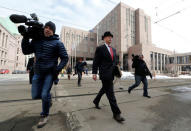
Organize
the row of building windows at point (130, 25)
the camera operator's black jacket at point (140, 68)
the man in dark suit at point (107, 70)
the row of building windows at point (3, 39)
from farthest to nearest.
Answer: the row of building windows at point (130, 25) → the row of building windows at point (3, 39) → the camera operator's black jacket at point (140, 68) → the man in dark suit at point (107, 70)

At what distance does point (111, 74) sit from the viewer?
6.39ft

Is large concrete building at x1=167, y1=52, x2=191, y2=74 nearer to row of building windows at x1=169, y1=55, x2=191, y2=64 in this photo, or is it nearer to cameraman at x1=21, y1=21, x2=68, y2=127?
row of building windows at x1=169, y1=55, x2=191, y2=64

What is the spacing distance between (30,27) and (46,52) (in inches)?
18.5

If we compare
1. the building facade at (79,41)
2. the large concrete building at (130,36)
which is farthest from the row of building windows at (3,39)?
the large concrete building at (130,36)

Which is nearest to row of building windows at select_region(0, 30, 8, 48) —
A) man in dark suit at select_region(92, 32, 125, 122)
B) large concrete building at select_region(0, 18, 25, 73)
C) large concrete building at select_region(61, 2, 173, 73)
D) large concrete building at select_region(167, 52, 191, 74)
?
large concrete building at select_region(0, 18, 25, 73)

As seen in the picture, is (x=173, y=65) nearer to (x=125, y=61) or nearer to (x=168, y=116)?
(x=125, y=61)

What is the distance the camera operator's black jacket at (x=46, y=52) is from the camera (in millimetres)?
1670

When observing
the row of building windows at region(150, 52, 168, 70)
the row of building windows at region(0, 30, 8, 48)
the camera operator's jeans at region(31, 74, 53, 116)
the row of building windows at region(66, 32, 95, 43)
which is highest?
the row of building windows at region(66, 32, 95, 43)

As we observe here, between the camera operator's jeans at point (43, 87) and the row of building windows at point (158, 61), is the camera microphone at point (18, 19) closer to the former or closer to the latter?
the camera operator's jeans at point (43, 87)

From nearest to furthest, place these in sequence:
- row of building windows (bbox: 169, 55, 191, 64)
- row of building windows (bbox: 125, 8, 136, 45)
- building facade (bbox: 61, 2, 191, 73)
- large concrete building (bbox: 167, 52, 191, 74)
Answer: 1. building facade (bbox: 61, 2, 191, 73)
2. row of building windows (bbox: 125, 8, 136, 45)
3. large concrete building (bbox: 167, 52, 191, 74)
4. row of building windows (bbox: 169, 55, 191, 64)

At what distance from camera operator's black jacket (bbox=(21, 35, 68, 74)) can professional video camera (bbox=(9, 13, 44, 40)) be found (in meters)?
0.10

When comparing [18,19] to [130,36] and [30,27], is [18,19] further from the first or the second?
[130,36]

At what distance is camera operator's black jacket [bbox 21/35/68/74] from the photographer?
1.67 m

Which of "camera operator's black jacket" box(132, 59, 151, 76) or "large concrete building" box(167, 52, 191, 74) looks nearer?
"camera operator's black jacket" box(132, 59, 151, 76)
